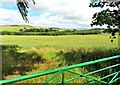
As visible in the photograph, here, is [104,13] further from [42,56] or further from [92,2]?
[42,56]

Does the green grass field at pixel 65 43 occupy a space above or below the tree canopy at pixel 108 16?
below

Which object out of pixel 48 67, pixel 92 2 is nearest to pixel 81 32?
pixel 92 2

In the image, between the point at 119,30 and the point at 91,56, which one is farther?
the point at 91,56

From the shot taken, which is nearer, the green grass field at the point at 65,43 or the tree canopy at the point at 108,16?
the tree canopy at the point at 108,16

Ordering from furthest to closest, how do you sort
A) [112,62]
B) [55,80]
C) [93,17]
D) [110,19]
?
[93,17]
[110,19]
[112,62]
[55,80]

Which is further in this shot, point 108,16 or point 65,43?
point 65,43

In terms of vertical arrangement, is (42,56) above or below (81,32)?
below

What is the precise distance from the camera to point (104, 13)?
683 centimetres

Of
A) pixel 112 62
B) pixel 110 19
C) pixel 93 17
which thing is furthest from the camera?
pixel 93 17

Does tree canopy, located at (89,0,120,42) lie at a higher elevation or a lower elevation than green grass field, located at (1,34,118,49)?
higher

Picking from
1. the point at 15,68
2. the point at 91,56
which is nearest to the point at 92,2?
the point at 91,56

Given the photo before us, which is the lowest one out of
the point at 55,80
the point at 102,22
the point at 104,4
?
the point at 55,80

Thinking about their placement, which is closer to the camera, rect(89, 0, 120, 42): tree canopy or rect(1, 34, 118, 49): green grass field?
rect(89, 0, 120, 42): tree canopy

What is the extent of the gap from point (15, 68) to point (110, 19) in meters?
6.70
